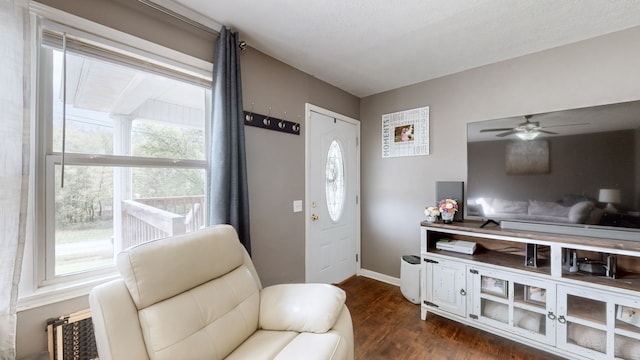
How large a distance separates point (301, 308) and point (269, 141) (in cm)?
145

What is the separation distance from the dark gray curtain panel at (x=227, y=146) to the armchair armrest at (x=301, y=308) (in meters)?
0.55

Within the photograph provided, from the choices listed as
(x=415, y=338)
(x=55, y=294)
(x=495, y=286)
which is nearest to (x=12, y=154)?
(x=55, y=294)

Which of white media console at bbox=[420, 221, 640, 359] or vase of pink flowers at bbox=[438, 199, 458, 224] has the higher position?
vase of pink flowers at bbox=[438, 199, 458, 224]

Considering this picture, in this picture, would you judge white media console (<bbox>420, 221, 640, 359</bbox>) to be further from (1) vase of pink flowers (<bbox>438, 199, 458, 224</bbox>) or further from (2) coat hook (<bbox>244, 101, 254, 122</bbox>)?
(2) coat hook (<bbox>244, 101, 254, 122</bbox>)

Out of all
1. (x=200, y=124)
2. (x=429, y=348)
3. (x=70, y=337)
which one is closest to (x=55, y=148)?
(x=200, y=124)

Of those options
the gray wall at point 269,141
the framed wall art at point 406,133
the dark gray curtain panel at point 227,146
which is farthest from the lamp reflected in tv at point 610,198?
the dark gray curtain panel at point 227,146

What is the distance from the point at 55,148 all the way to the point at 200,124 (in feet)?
2.64

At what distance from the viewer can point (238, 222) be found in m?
1.85

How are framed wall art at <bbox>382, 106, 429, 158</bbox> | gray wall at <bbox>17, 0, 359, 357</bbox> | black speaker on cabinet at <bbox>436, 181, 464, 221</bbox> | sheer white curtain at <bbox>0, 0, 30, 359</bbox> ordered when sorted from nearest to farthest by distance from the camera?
1. sheer white curtain at <bbox>0, 0, 30, 359</bbox>
2. gray wall at <bbox>17, 0, 359, 357</bbox>
3. black speaker on cabinet at <bbox>436, 181, 464, 221</bbox>
4. framed wall art at <bbox>382, 106, 429, 158</bbox>

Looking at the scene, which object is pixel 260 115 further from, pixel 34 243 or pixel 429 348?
pixel 429 348

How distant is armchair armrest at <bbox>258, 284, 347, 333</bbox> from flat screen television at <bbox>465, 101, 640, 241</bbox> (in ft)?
5.50

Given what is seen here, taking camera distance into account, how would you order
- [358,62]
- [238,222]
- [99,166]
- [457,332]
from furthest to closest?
[358,62] → [457,332] → [238,222] → [99,166]

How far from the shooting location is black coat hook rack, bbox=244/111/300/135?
2080 mm

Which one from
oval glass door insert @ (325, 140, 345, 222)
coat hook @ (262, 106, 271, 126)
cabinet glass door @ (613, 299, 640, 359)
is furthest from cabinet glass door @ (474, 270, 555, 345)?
coat hook @ (262, 106, 271, 126)
